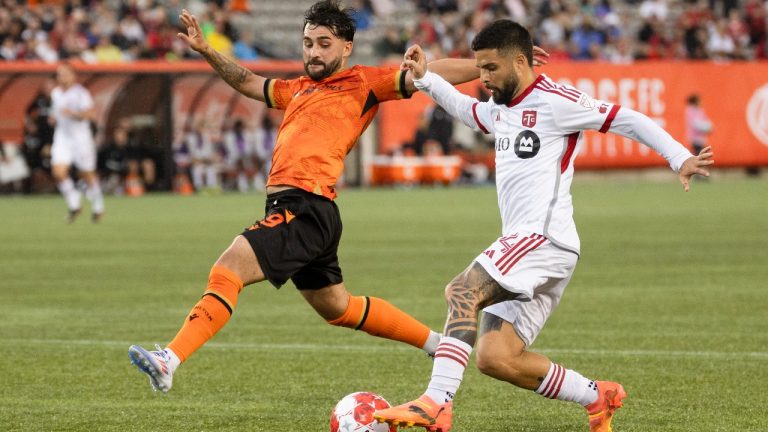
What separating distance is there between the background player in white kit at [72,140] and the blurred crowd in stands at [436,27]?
25.6ft

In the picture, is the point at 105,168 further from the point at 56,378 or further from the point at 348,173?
the point at 56,378

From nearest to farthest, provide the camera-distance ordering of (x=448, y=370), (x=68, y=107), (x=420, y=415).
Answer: (x=420, y=415) < (x=448, y=370) < (x=68, y=107)

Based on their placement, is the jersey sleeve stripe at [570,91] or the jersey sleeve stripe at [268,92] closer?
the jersey sleeve stripe at [570,91]

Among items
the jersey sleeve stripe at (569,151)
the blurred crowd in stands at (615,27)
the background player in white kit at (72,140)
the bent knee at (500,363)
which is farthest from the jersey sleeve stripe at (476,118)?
the blurred crowd in stands at (615,27)

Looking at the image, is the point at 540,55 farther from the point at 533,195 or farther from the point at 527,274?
the point at 527,274

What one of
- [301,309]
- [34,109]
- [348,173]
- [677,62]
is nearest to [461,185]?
[348,173]

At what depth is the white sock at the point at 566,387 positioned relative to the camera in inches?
258

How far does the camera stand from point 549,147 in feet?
21.5

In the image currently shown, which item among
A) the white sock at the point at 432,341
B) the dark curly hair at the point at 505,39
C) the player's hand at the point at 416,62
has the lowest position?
the white sock at the point at 432,341

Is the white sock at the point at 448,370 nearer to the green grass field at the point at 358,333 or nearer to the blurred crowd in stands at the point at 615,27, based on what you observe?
the green grass field at the point at 358,333

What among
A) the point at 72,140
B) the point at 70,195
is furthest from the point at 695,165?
the point at 72,140

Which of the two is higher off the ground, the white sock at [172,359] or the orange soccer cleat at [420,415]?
the white sock at [172,359]

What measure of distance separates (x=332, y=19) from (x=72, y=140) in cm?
1822

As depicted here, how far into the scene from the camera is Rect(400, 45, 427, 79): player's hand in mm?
7172
